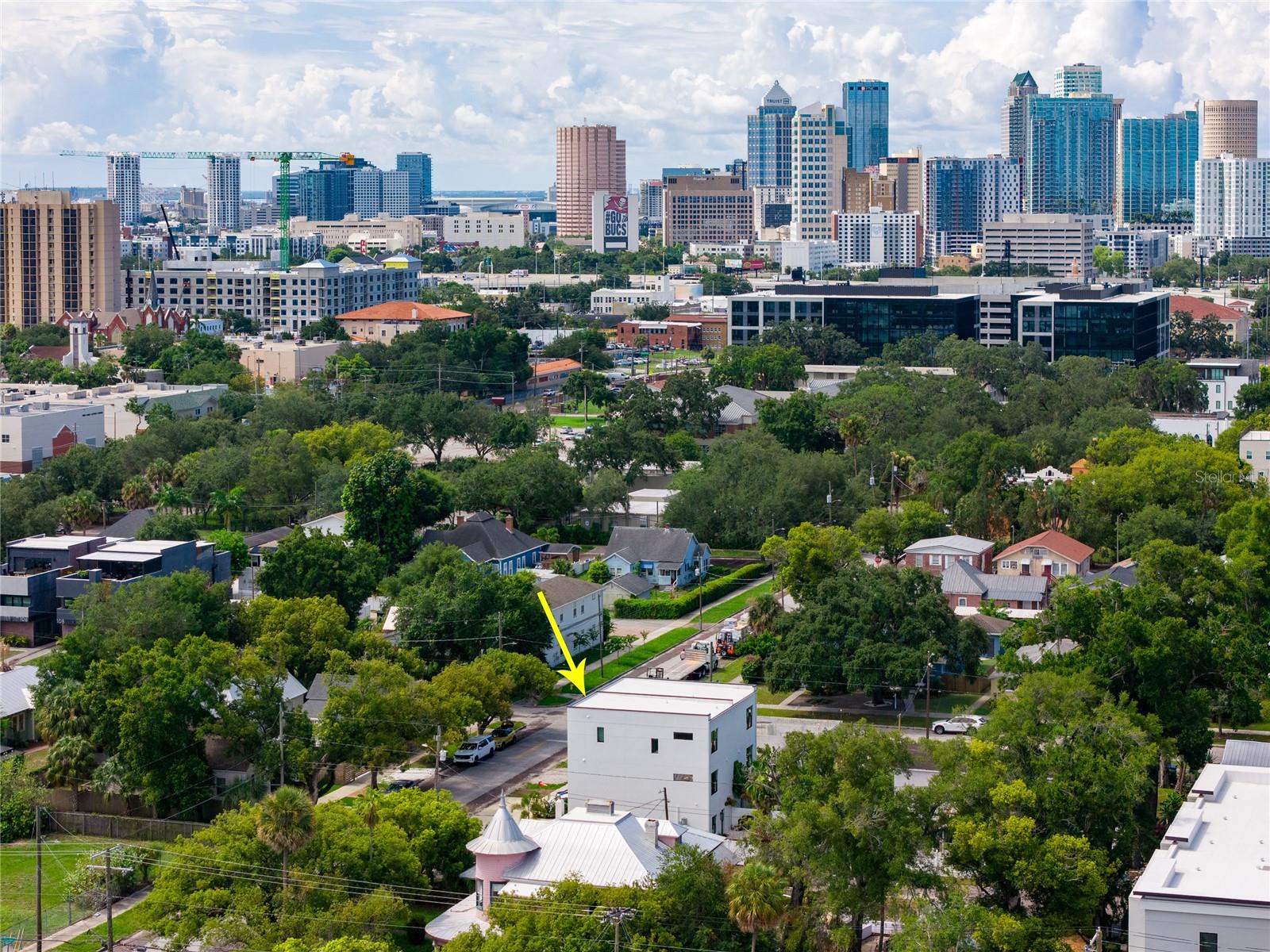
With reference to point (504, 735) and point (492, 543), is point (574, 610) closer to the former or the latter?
point (492, 543)

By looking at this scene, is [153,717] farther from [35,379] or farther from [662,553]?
[35,379]

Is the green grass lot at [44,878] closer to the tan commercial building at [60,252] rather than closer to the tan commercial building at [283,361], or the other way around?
the tan commercial building at [283,361]

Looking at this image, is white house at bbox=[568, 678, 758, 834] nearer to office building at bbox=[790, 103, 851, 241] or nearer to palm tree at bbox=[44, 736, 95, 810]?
palm tree at bbox=[44, 736, 95, 810]

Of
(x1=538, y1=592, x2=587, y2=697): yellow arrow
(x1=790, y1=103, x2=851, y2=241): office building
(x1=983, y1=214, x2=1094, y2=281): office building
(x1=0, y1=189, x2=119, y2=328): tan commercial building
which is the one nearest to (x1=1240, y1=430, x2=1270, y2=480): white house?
(x1=538, y1=592, x2=587, y2=697): yellow arrow

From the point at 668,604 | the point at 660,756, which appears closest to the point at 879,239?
the point at 668,604

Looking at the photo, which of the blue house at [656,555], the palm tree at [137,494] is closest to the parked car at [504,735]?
the blue house at [656,555]
